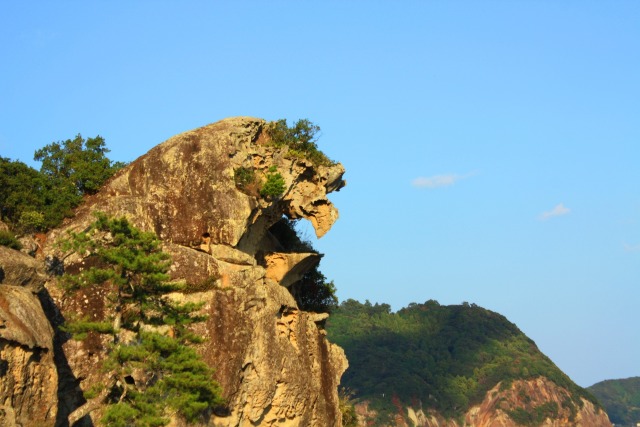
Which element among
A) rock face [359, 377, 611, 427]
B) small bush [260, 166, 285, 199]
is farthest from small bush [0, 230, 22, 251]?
rock face [359, 377, 611, 427]

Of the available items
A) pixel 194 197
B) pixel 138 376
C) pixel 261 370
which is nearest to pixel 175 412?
pixel 138 376

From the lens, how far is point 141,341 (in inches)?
1145

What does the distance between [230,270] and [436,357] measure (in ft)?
354

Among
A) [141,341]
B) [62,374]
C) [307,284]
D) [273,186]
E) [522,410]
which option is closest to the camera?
[141,341]

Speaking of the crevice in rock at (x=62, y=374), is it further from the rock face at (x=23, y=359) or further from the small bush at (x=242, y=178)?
the small bush at (x=242, y=178)

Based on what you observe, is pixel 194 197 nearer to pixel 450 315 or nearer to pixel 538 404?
pixel 538 404

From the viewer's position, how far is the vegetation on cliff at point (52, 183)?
37.0 metres

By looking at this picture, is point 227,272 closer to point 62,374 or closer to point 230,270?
point 230,270

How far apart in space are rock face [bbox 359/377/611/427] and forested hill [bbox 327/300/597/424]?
1030mm

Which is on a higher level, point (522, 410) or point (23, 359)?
point (522, 410)

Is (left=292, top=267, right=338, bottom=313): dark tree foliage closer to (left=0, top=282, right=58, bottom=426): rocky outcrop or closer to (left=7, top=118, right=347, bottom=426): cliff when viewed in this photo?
(left=7, top=118, right=347, bottom=426): cliff

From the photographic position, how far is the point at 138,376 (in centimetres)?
3138

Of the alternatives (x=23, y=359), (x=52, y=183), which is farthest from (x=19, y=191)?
(x=23, y=359)

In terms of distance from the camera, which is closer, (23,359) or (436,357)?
(23,359)
